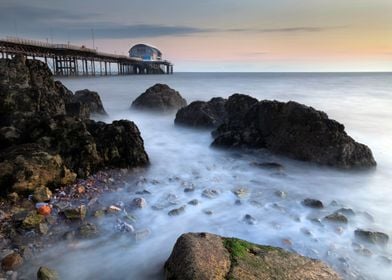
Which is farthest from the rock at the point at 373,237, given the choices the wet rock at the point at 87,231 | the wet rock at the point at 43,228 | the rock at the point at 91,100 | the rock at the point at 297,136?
the rock at the point at 91,100

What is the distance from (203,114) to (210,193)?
6.94m

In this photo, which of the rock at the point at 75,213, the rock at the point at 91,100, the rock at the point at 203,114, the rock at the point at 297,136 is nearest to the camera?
the rock at the point at 75,213

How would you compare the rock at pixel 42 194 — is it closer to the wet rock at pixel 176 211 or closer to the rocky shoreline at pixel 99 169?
the rocky shoreline at pixel 99 169

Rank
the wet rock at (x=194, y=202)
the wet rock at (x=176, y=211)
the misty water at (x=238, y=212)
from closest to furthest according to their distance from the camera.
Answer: the misty water at (x=238, y=212), the wet rock at (x=176, y=211), the wet rock at (x=194, y=202)

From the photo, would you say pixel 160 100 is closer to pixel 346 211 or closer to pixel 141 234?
pixel 346 211

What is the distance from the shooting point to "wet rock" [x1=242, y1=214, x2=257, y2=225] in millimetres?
5719

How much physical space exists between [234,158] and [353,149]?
2963 mm

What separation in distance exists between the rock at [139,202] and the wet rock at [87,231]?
1007 millimetres

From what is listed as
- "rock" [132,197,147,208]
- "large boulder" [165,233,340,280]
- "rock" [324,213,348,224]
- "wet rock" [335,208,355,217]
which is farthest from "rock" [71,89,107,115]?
"large boulder" [165,233,340,280]

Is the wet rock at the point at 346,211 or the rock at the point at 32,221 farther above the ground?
the rock at the point at 32,221

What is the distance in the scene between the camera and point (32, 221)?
505 cm

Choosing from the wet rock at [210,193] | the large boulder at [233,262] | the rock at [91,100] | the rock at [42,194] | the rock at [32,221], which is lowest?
the wet rock at [210,193]

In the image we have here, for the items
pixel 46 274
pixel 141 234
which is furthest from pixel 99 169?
pixel 46 274

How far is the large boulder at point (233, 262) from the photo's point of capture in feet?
11.7
